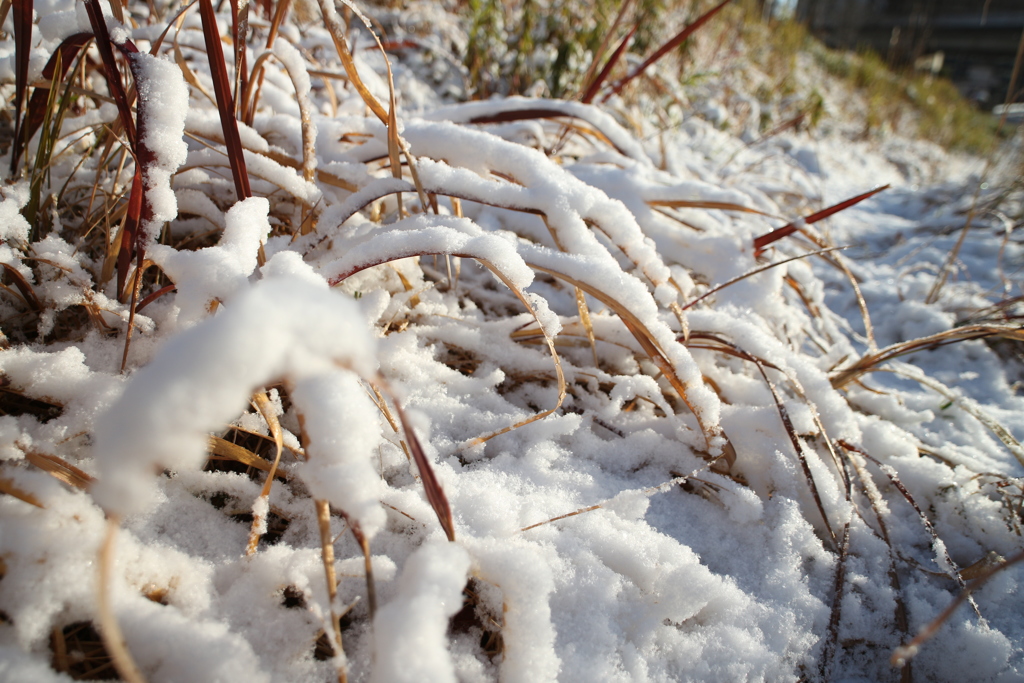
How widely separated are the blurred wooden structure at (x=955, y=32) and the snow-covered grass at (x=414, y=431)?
10237mm

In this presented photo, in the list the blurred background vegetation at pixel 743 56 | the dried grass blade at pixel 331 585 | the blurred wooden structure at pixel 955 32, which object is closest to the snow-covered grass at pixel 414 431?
the dried grass blade at pixel 331 585

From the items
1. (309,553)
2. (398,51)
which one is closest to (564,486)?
(309,553)

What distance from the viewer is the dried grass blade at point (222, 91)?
50cm

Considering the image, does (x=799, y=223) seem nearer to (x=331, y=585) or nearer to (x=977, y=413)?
(x=977, y=413)

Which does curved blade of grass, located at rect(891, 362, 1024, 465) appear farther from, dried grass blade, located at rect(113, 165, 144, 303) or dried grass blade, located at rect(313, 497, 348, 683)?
dried grass blade, located at rect(113, 165, 144, 303)

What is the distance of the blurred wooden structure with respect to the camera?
9033 millimetres

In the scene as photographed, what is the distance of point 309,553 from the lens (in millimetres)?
460

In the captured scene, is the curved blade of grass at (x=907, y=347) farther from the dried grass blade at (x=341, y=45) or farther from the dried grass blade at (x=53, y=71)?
the dried grass blade at (x=53, y=71)

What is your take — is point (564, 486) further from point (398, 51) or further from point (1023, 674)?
point (398, 51)

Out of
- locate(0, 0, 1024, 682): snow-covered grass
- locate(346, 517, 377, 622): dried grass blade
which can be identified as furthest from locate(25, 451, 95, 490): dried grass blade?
locate(346, 517, 377, 622): dried grass blade

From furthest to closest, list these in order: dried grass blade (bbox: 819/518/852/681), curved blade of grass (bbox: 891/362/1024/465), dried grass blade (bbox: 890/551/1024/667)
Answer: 1. curved blade of grass (bbox: 891/362/1024/465)
2. dried grass blade (bbox: 819/518/852/681)
3. dried grass blade (bbox: 890/551/1024/667)

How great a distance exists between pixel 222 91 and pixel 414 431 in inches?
17.5

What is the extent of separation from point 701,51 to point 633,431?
450 cm

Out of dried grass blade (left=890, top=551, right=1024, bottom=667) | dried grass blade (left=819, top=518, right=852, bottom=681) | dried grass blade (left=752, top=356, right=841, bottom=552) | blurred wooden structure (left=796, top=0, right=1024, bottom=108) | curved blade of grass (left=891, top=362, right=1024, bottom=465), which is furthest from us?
blurred wooden structure (left=796, top=0, right=1024, bottom=108)
